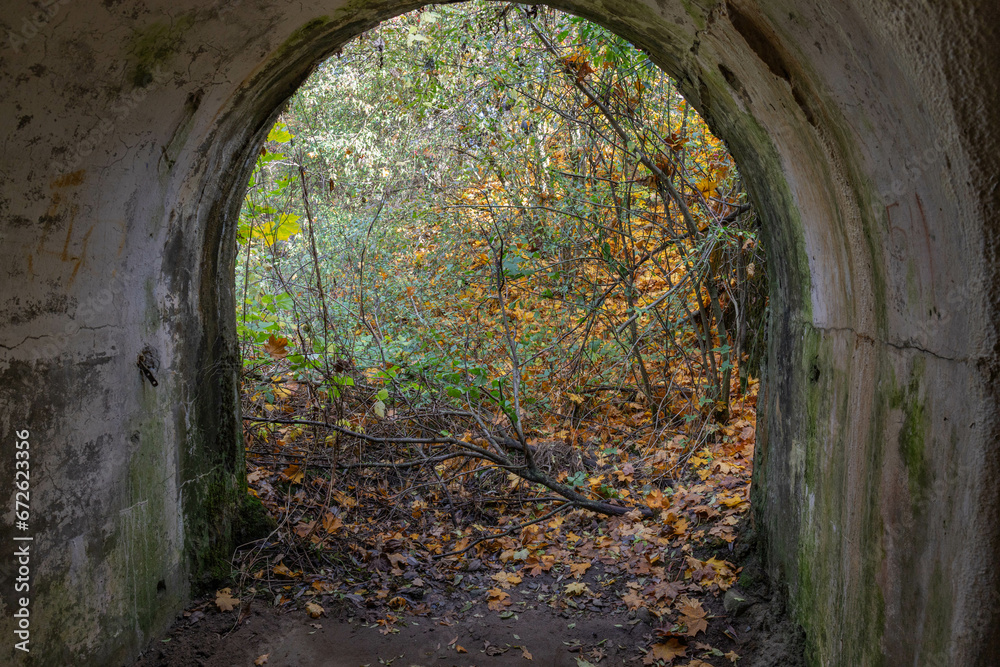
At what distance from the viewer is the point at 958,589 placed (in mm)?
1907

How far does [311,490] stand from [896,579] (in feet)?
14.5

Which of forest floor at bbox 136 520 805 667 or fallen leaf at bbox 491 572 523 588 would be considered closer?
forest floor at bbox 136 520 805 667

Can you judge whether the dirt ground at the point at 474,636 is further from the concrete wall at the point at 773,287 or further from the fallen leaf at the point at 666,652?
the concrete wall at the point at 773,287

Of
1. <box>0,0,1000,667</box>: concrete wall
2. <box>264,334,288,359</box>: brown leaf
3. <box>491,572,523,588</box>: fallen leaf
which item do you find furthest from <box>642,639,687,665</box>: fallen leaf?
<box>264,334,288,359</box>: brown leaf

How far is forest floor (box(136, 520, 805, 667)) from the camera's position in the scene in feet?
12.4

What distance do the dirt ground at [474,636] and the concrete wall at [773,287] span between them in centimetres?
25

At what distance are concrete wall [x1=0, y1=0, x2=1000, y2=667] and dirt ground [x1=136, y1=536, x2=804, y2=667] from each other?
0.25 metres

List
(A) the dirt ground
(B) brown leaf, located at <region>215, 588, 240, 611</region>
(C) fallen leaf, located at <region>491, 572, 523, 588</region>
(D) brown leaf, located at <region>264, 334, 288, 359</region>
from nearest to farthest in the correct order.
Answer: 1. (A) the dirt ground
2. (B) brown leaf, located at <region>215, 588, 240, 611</region>
3. (C) fallen leaf, located at <region>491, 572, 523, 588</region>
4. (D) brown leaf, located at <region>264, 334, 288, 359</region>

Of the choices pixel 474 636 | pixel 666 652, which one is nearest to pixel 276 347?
pixel 474 636

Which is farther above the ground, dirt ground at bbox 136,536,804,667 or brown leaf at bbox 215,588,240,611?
brown leaf at bbox 215,588,240,611

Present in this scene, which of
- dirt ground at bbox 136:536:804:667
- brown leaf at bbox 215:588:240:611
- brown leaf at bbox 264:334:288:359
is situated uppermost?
brown leaf at bbox 264:334:288:359

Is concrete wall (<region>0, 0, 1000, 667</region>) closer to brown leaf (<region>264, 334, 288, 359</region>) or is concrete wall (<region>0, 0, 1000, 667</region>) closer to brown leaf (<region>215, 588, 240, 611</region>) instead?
brown leaf (<region>215, 588, 240, 611</region>)

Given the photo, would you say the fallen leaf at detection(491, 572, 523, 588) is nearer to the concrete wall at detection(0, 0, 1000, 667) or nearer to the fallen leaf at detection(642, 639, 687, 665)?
the fallen leaf at detection(642, 639, 687, 665)

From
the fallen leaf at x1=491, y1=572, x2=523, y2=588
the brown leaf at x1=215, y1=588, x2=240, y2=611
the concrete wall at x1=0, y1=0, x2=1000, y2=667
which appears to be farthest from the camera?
the fallen leaf at x1=491, y1=572, x2=523, y2=588
